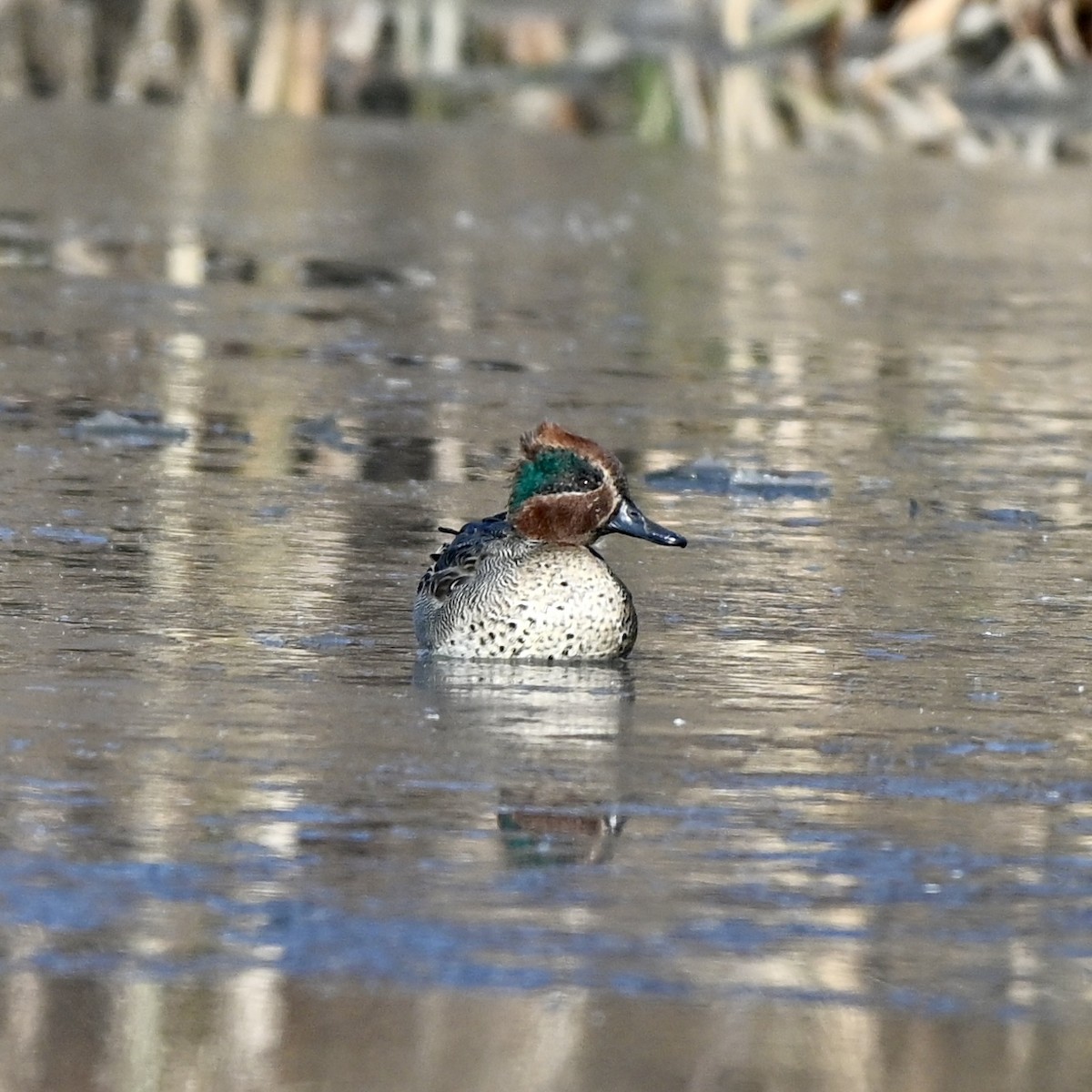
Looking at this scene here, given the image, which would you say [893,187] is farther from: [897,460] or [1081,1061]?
[1081,1061]

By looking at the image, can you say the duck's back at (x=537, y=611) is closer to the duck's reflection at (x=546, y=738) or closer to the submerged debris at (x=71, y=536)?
the duck's reflection at (x=546, y=738)

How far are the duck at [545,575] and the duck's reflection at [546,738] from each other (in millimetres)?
69

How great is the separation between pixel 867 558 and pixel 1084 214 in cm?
1197

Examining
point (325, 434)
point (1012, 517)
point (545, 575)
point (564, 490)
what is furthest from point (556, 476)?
point (325, 434)

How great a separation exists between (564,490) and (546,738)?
1092 millimetres

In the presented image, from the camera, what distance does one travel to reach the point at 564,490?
725 cm

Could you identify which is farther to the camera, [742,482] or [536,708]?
[742,482]

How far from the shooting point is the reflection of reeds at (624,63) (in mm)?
25688

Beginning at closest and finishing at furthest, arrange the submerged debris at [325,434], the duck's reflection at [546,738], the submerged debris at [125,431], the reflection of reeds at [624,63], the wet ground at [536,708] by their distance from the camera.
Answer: the wet ground at [536,708] → the duck's reflection at [546,738] → the submerged debris at [125,431] → the submerged debris at [325,434] → the reflection of reeds at [624,63]

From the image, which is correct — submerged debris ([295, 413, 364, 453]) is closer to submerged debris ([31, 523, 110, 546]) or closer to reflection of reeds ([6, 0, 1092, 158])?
submerged debris ([31, 523, 110, 546])

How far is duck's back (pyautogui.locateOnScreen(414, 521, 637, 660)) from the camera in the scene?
7094mm

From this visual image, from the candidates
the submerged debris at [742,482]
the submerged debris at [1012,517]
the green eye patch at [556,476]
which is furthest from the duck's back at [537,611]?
the submerged debris at [742,482]

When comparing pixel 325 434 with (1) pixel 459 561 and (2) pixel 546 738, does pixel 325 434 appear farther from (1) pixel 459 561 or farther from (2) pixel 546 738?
(2) pixel 546 738

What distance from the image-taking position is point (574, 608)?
709cm
